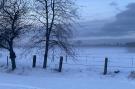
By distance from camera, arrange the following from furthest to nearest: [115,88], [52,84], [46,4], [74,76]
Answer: [46,4] → [74,76] → [52,84] → [115,88]

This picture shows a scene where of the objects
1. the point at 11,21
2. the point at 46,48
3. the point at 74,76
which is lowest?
the point at 74,76

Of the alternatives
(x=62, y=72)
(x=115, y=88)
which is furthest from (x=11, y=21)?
(x=115, y=88)

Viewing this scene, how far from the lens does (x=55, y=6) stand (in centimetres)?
3123

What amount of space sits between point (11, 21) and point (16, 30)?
899 millimetres

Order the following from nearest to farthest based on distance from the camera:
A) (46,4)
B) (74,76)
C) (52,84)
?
1. (52,84)
2. (74,76)
3. (46,4)

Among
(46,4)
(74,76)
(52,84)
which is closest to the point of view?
(52,84)

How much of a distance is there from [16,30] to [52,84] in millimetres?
11613

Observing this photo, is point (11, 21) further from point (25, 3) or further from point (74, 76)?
point (74, 76)

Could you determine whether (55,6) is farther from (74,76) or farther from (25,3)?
(74,76)

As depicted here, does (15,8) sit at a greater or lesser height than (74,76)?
greater

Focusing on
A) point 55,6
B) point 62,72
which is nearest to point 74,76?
point 62,72

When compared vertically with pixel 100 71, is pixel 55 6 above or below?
above

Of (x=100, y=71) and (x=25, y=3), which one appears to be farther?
(x=25, y=3)

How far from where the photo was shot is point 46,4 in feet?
102
